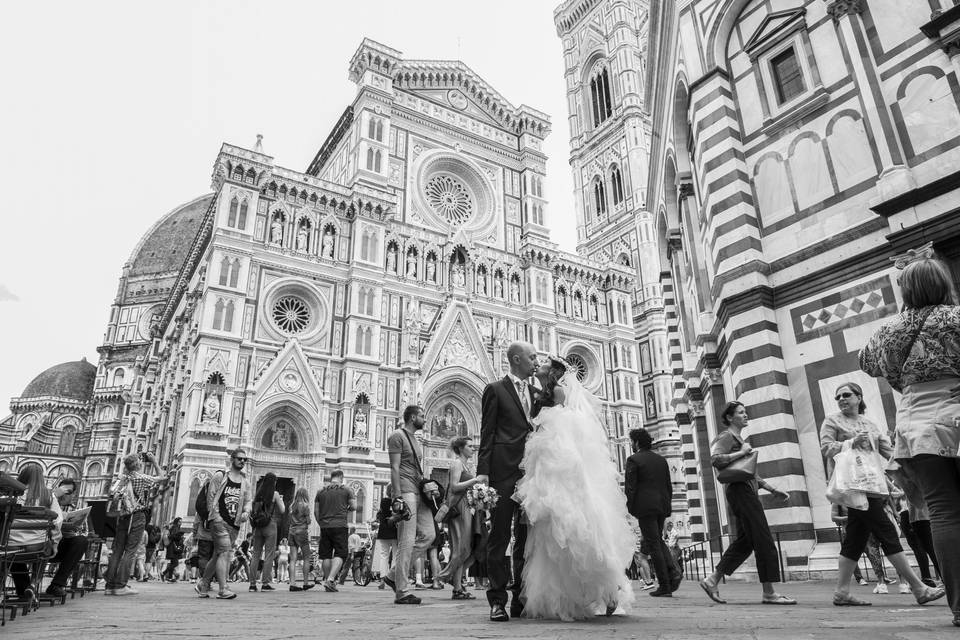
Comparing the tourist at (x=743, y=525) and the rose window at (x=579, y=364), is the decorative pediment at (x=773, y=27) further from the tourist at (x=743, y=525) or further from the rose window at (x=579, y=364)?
the rose window at (x=579, y=364)

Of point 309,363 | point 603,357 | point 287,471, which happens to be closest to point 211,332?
point 309,363

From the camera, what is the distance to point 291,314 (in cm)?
2470

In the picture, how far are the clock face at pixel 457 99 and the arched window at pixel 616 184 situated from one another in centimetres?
1246

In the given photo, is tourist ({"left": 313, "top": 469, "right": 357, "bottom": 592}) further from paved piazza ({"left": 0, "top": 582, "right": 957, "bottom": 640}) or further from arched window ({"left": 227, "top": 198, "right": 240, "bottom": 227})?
arched window ({"left": 227, "top": 198, "right": 240, "bottom": 227})

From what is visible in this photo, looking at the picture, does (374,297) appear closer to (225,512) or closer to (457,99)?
(457,99)

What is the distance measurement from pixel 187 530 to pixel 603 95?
38.4m

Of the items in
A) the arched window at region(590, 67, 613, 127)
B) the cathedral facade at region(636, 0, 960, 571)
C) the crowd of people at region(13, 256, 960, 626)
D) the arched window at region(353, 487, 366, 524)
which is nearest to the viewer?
the crowd of people at region(13, 256, 960, 626)

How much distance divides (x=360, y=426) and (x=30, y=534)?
61.3 ft

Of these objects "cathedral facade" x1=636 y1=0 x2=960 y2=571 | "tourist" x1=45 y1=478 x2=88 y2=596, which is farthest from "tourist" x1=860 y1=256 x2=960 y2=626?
"tourist" x1=45 y1=478 x2=88 y2=596

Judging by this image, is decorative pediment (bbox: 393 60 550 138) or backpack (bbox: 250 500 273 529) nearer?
backpack (bbox: 250 500 273 529)

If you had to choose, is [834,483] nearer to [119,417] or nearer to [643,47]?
[643,47]

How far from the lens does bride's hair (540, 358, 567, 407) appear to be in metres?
3.97

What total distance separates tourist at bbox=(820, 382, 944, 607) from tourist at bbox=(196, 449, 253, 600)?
5.89m

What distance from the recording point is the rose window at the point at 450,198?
31094mm
